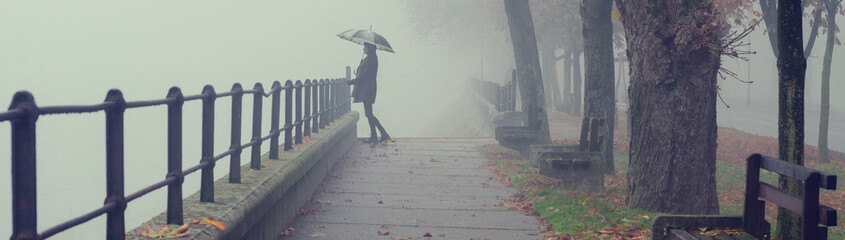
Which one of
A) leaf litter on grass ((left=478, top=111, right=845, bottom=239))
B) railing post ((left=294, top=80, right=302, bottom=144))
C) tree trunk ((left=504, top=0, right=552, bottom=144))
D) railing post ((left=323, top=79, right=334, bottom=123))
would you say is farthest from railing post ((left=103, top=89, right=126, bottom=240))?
tree trunk ((left=504, top=0, right=552, bottom=144))

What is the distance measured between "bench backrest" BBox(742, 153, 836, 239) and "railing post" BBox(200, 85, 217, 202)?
3.59m

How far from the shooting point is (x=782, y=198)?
5.20 metres

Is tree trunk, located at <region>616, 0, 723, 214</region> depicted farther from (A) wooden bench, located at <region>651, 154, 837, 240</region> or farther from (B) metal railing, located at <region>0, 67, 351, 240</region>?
(B) metal railing, located at <region>0, 67, 351, 240</region>

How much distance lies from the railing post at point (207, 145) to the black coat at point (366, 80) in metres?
10.2

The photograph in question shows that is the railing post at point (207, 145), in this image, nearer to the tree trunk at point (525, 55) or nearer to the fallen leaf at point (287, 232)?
the fallen leaf at point (287, 232)

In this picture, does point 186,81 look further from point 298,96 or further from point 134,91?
point 298,96

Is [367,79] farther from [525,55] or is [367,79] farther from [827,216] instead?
[827,216]

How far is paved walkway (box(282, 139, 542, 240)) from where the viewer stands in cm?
829

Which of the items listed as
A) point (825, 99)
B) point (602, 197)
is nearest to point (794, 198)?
point (602, 197)

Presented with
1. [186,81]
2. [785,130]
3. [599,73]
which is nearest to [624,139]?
[599,73]

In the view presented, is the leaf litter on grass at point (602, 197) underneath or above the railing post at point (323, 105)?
underneath

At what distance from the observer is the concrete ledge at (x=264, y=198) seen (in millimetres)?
5793

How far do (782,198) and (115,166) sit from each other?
371 cm

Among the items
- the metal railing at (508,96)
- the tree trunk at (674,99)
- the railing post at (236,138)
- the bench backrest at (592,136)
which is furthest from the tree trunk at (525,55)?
the railing post at (236,138)
